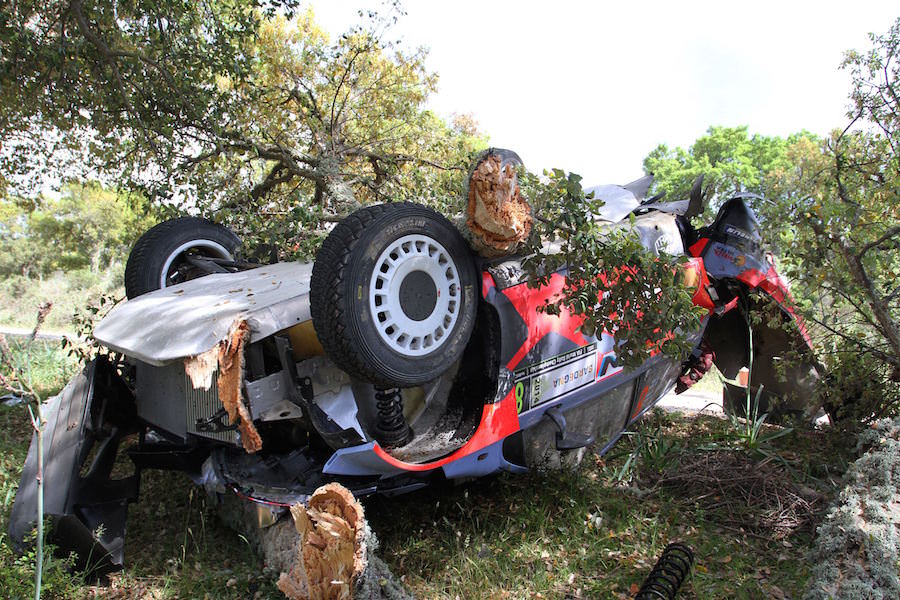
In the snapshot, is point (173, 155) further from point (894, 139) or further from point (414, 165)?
point (894, 139)

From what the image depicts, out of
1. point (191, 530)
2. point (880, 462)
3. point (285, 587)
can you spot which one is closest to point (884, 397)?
point (880, 462)

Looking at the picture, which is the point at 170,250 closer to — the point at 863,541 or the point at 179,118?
the point at 179,118

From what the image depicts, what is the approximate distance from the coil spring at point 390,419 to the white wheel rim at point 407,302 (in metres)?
0.38

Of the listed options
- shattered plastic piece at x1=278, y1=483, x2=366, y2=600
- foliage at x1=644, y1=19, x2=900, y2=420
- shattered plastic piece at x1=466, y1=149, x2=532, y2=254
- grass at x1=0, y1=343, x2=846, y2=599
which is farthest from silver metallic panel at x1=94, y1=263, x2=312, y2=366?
foliage at x1=644, y1=19, x2=900, y2=420

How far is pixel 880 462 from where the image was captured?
10.7 feet

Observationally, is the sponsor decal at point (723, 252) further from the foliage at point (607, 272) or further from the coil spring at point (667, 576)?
the coil spring at point (667, 576)

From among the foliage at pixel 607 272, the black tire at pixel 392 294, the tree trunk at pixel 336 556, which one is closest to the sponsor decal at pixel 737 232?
the foliage at pixel 607 272

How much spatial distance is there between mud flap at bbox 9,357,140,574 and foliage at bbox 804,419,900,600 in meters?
3.41

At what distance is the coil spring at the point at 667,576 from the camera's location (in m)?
2.80

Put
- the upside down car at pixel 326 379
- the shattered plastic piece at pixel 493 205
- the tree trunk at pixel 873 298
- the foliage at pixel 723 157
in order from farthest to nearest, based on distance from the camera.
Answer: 1. the foliage at pixel 723 157
2. the tree trunk at pixel 873 298
3. the shattered plastic piece at pixel 493 205
4. the upside down car at pixel 326 379

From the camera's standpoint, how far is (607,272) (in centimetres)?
334

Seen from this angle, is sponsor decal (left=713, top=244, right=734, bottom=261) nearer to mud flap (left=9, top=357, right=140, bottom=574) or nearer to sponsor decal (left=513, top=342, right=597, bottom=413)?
sponsor decal (left=513, top=342, right=597, bottom=413)

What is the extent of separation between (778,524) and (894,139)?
344cm

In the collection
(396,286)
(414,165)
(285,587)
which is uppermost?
(414,165)
